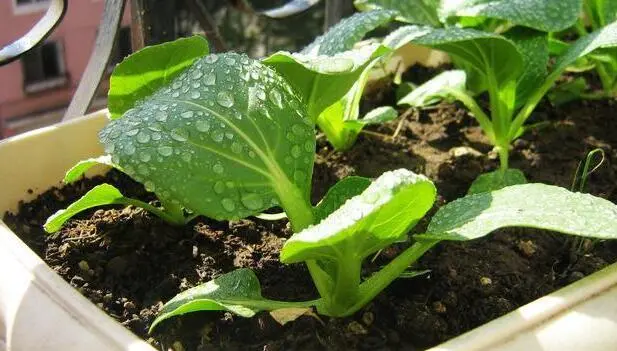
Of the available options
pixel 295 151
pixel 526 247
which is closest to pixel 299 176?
pixel 295 151

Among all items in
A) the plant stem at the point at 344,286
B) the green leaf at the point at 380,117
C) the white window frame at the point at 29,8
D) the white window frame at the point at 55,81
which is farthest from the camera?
the white window frame at the point at 55,81

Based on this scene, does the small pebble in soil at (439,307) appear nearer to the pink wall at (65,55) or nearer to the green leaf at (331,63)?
the green leaf at (331,63)

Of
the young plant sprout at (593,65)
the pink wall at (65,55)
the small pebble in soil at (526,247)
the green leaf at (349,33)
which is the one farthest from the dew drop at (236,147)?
the pink wall at (65,55)

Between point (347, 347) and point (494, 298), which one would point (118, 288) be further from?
point (494, 298)

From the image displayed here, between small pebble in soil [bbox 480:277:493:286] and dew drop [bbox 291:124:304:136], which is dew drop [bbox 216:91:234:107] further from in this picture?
small pebble in soil [bbox 480:277:493:286]

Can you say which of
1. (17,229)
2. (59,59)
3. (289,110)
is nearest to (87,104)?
(17,229)

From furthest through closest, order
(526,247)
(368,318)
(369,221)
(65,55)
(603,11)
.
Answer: (65,55), (603,11), (526,247), (368,318), (369,221)

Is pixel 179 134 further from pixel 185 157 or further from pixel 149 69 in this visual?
pixel 149 69
